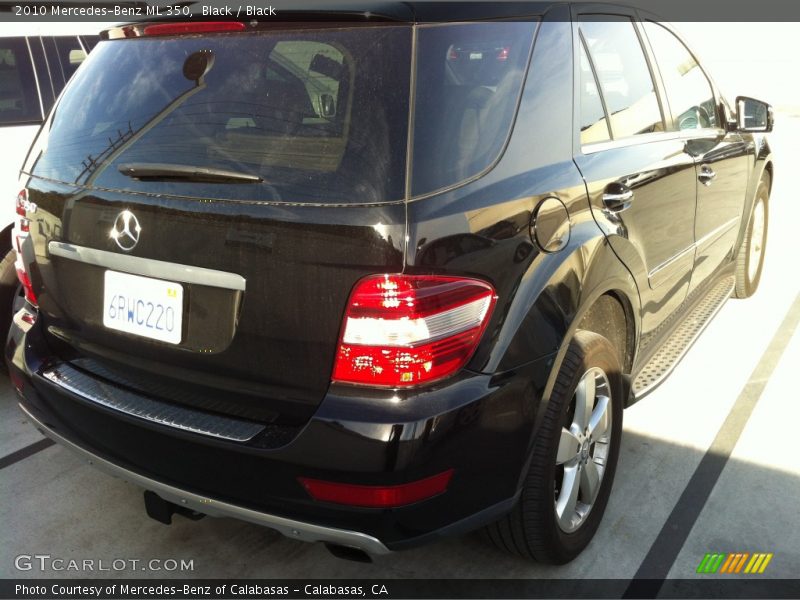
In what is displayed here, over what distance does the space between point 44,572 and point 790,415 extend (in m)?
3.17

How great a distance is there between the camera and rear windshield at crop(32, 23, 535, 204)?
205 centimetres

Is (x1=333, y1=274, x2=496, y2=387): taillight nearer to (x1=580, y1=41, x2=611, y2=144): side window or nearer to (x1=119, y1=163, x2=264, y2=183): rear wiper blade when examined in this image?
(x1=119, y1=163, x2=264, y2=183): rear wiper blade

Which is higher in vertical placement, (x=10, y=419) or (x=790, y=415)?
(x=790, y=415)

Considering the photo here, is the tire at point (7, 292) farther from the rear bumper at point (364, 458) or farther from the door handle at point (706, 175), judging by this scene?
the door handle at point (706, 175)

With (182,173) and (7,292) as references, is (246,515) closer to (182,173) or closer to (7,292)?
(182,173)

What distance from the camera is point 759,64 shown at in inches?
1014

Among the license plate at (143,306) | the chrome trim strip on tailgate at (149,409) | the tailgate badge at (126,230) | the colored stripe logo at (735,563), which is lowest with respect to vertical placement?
the colored stripe logo at (735,563)

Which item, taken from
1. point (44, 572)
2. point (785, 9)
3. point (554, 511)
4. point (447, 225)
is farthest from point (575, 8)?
point (785, 9)

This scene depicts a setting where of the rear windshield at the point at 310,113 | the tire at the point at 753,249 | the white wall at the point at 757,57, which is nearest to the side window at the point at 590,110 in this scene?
the rear windshield at the point at 310,113

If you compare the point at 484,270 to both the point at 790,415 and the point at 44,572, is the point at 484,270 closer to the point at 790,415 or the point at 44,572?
the point at 44,572

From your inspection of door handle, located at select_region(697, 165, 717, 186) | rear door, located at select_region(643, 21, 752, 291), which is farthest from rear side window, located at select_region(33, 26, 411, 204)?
door handle, located at select_region(697, 165, 717, 186)

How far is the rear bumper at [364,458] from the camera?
2025 millimetres

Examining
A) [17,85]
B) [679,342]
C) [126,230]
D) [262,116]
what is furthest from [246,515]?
[17,85]

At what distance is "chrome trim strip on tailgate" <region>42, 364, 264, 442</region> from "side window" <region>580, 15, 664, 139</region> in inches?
65.7
